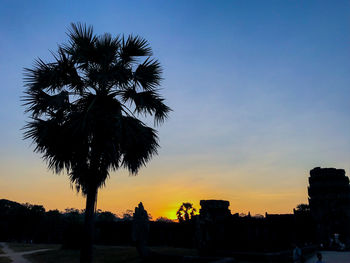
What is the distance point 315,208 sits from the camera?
39.5m

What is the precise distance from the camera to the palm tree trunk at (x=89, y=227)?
10.6 meters

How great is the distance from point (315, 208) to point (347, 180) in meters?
5.90

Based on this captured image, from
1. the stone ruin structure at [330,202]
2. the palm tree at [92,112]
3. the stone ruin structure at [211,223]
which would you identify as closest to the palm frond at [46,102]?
the palm tree at [92,112]

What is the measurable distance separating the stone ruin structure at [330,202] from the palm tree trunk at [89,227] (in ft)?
106

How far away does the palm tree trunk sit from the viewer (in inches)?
416

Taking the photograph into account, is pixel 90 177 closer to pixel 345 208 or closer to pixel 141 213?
pixel 141 213

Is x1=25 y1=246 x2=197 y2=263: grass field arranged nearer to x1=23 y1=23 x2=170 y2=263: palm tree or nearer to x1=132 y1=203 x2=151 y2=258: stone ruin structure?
x1=132 y1=203 x2=151 y2=258: stone ruin structure

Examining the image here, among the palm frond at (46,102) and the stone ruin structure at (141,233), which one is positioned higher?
the palm frond at (46,102)

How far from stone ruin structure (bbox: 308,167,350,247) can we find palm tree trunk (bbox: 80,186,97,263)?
32.3 metres

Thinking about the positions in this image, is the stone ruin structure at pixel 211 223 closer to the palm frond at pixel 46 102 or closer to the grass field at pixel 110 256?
the grass field at pixel 110 256

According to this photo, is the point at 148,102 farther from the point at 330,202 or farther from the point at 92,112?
the point at 330,202

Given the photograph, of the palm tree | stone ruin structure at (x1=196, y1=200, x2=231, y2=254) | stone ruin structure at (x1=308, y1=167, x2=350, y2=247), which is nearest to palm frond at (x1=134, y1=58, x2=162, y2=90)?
the palm tree

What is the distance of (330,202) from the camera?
38.3 metres

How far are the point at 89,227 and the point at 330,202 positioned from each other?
3681cm
